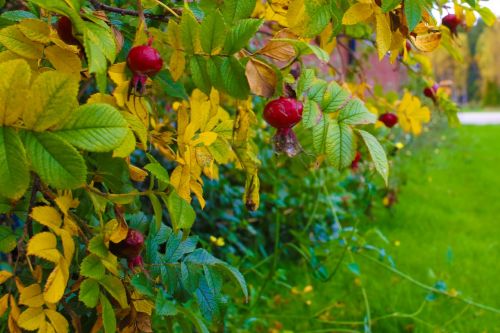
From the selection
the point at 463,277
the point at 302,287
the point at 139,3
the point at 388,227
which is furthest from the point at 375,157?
the point at 388,227

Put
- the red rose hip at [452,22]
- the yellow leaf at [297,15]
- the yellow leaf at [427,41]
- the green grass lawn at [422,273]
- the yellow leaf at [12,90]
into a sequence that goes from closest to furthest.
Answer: the yellow leaf at [12,90], the yellow leaf at [297,15], the yellow leaf at [427,41], the red rose hip at [452,22], the green grass lawn at [422,273]

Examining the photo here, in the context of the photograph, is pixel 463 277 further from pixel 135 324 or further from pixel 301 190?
pixel 135 324

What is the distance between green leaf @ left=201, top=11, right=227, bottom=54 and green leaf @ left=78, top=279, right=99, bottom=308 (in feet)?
1.13

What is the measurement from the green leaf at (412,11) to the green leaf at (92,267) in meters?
0.50

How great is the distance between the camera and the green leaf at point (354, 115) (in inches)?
30.2

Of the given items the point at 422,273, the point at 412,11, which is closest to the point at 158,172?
the point at 412,11

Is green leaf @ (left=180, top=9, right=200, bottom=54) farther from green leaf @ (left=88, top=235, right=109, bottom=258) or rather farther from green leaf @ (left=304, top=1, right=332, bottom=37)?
green leaf @ (left=88, top=235, right=109, bottom=258)

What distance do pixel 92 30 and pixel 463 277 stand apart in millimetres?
2703

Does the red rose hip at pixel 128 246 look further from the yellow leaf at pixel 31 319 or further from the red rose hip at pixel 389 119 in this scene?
the red rose hip at pixel 389 119

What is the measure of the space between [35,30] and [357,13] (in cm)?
41

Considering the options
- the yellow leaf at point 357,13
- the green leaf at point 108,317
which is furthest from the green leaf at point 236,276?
the yellow leaf at point 357,13

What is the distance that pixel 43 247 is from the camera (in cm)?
74

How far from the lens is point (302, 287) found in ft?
8.93

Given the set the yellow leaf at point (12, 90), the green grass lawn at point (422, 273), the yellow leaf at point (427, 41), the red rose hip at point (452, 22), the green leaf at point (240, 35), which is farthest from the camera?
the green grass lawn at point (422, 273)
